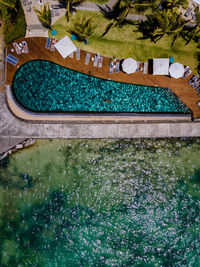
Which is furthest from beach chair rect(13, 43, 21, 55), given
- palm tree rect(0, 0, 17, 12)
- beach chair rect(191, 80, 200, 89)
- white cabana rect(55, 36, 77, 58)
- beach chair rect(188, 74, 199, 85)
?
beach chair rect(191, 80, 200, 89)

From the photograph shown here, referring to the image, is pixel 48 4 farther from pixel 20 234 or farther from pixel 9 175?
pixel 20 234

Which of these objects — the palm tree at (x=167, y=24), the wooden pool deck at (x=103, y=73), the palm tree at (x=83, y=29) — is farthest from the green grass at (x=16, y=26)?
the palm tree at (x=167, y=24)

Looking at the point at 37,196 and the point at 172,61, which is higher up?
the point at 172,61

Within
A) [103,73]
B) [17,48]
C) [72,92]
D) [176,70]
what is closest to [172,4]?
[176,70]

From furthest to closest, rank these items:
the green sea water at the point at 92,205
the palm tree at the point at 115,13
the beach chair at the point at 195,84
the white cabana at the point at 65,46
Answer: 1. the green sea water at the point at 92,205
2. the beach chair at the point at 195,84
3. the palm tree at the point at 115,13
4. the white cabana at the point at 65,46

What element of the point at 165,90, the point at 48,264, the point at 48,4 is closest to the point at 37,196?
the point at 48,264

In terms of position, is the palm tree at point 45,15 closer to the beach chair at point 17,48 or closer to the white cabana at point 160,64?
the beach chair at point 17,48

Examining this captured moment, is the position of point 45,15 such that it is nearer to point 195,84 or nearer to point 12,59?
point 12,59
